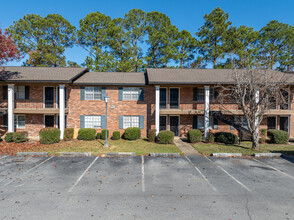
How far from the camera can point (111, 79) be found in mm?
16922

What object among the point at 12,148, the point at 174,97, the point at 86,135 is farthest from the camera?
the point at 174,97

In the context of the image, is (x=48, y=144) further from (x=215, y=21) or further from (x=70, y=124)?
(x=215, y=21)

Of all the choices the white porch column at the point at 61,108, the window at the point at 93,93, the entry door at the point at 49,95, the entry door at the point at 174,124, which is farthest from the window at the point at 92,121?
the entry door at the point at 174,124

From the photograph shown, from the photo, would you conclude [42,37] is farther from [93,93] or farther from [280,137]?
[280,137]

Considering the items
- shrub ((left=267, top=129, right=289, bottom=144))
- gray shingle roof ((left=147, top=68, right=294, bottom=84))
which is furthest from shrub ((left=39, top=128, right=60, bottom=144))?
shrub ((left=267, top=129, right=289, bottom=144))

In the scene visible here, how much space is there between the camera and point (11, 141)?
548 inches

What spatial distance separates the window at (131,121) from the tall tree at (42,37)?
61.4 feet

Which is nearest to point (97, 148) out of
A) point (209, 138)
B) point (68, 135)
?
point (68, 135)

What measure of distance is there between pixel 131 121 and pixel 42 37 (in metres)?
24.0

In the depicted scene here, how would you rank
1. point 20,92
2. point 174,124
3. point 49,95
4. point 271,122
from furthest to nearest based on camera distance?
point 174,124 → point 271,122 → point 49,95 → point 20,92

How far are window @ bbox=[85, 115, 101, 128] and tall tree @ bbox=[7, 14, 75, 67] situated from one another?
16459 mm

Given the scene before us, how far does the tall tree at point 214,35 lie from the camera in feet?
92.0

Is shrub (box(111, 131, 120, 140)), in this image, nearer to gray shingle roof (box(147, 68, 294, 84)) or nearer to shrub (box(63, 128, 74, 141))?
shrub (box(63, 128, 74, 141))

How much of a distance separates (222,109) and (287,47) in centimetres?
2600
